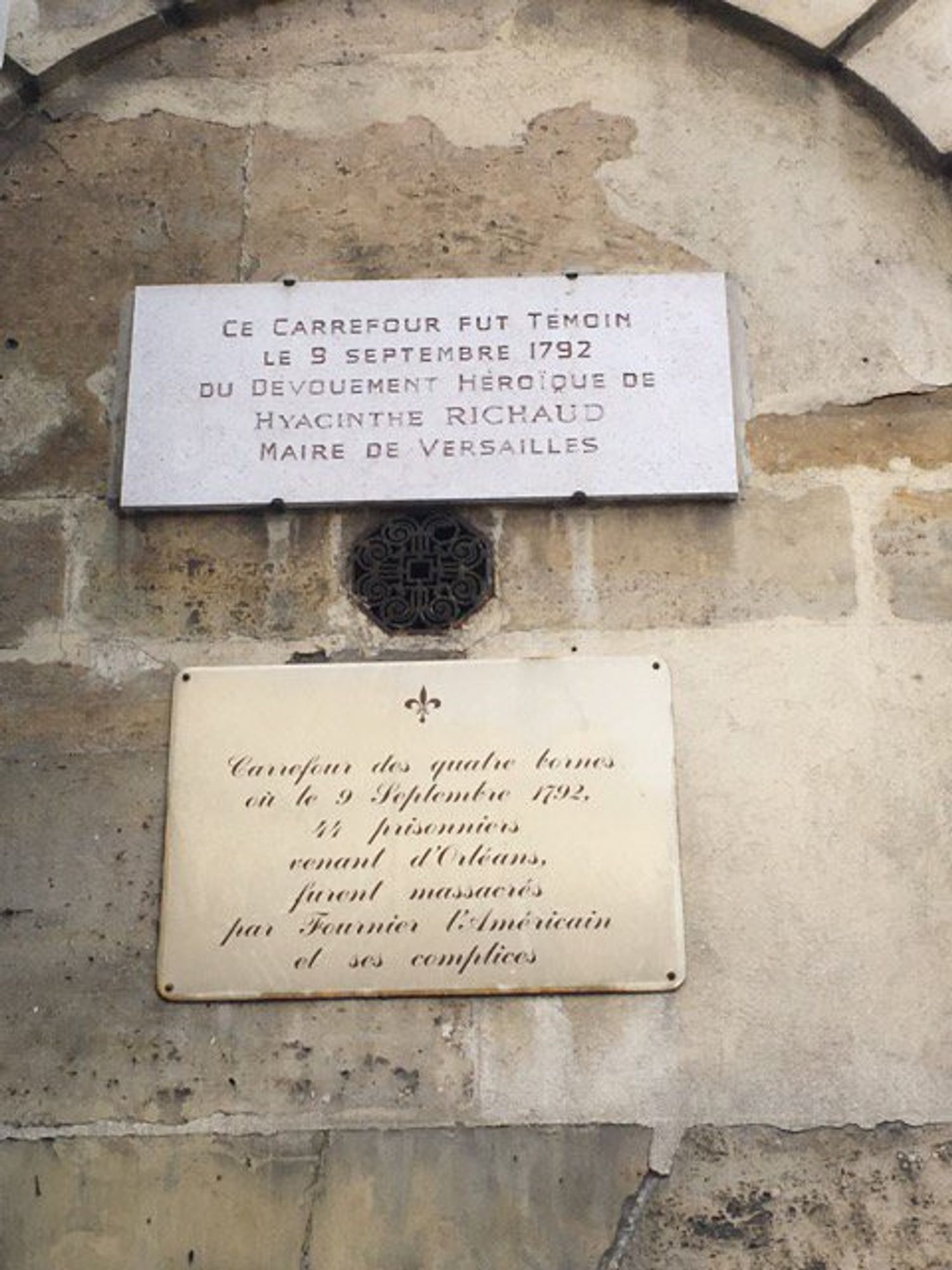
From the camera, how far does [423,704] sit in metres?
3.80

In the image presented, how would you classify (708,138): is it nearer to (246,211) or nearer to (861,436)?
(861,436)

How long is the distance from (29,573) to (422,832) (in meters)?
1.16

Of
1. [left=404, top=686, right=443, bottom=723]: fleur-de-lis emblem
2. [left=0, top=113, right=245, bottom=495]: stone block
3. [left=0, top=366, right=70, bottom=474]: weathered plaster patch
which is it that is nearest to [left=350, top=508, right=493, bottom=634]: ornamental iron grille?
[left=404, top=686, right=443, bottom=723]: fleur-de-lis emblem

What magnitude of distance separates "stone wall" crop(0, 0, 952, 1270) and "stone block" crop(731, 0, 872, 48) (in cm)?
3

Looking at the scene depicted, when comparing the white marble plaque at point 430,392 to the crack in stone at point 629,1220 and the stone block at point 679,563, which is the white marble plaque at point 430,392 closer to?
the stone block at point 679,563

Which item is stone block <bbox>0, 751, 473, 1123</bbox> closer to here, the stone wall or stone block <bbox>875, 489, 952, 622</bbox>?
the stone wall

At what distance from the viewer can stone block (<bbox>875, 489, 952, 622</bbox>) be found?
153 inches

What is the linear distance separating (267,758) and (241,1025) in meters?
0.59

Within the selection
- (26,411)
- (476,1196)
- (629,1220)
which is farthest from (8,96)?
(629,1220)

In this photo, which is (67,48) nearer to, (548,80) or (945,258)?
(548,80)

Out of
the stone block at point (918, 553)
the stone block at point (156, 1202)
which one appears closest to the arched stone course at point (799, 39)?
the stone block at point (918, 553)

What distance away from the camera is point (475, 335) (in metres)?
4.13

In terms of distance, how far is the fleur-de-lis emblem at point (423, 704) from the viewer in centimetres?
379

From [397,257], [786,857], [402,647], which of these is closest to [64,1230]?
[402,647]
